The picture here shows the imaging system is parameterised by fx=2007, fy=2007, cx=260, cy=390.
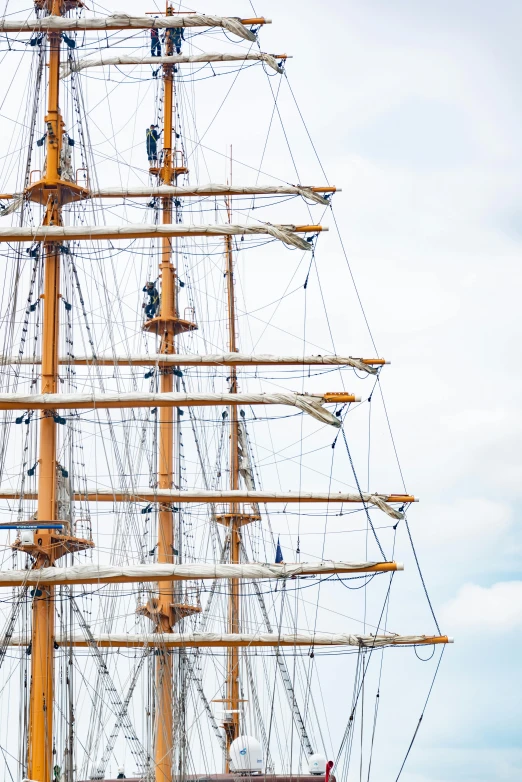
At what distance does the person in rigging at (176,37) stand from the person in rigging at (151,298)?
894 cm

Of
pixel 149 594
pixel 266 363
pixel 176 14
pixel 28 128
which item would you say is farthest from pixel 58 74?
pixel 149 594

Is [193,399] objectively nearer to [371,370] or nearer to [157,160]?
[371,370]

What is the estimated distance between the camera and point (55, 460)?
190 ft

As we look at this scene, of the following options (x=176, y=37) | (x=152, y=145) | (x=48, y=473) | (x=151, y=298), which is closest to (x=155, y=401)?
(x=48, y=473)

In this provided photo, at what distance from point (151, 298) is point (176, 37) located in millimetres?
9714

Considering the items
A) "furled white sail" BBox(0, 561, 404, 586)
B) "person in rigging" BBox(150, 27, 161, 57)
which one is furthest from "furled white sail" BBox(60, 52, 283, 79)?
"furled white sail" BBox(0, 561, 404, 586)

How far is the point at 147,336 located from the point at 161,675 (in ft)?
43.1

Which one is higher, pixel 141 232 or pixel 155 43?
pixel 155 43

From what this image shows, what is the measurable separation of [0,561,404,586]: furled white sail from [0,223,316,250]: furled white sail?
32.6ft

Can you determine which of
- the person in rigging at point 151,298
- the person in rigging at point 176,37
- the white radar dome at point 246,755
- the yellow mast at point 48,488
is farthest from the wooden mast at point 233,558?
the yellow mast at point 48,488

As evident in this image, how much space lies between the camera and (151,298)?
236 feet

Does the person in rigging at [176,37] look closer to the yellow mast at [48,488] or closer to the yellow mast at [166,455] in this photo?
the yellow mast at [166,455]

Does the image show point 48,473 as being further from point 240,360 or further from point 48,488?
point 240,360

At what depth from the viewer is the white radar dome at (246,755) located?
73.6m
